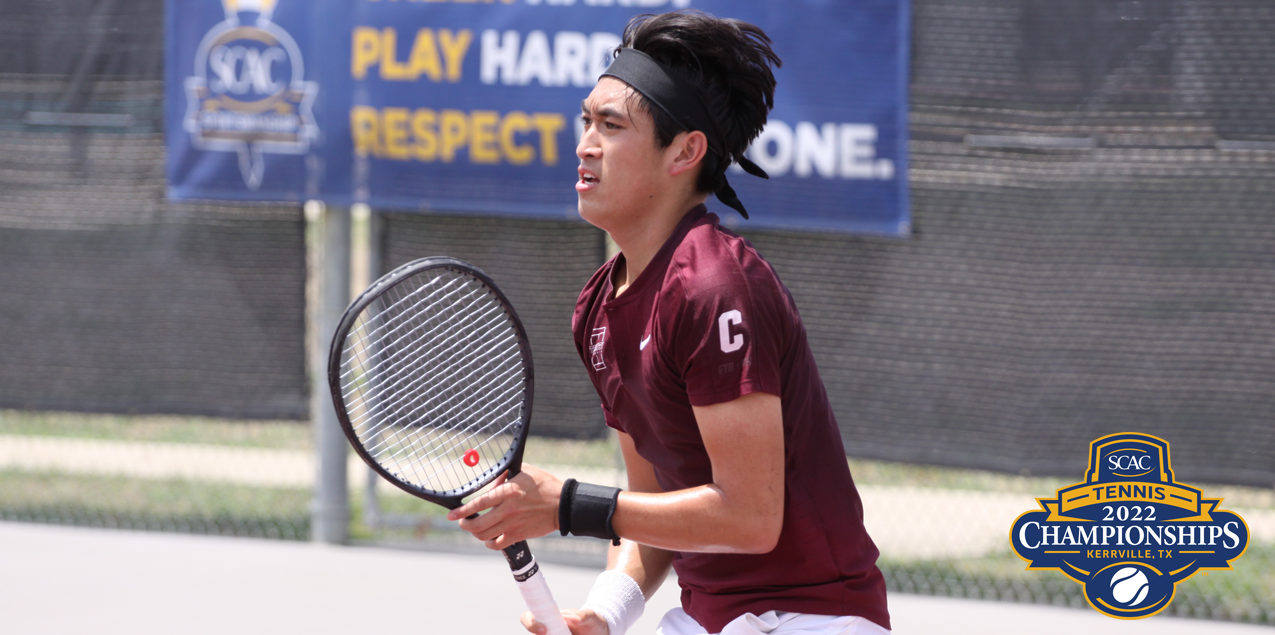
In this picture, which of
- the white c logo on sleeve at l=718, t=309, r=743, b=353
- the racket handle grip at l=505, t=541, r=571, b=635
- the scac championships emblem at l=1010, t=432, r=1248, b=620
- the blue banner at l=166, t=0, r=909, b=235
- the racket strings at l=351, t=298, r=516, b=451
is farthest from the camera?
the blue banner at l=166, t=0, r=909, b=235

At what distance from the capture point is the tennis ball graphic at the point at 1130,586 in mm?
4211

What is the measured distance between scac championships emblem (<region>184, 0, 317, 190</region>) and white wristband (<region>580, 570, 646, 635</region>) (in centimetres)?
302

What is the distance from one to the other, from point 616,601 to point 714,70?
3.24ft

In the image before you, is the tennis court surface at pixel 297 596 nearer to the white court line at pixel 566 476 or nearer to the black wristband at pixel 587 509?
the white court line at pixel 566 476

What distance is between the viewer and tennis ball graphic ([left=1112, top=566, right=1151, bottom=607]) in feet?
13.8

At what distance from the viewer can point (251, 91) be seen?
15.8 feet

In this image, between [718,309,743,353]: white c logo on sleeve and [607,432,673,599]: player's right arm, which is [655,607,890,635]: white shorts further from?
[718,309,743,353]: white c logo on sleeve

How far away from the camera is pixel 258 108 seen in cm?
482

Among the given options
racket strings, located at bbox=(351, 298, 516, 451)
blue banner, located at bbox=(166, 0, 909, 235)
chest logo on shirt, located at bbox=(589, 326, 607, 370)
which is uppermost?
blue banner, located at bbox=(166, 0, 909, 235)

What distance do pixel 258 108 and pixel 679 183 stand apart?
3237 mm

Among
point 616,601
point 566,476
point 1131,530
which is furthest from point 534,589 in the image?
point 566,476

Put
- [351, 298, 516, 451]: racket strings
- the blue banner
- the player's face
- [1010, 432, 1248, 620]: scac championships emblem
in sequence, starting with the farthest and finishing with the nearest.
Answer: the blue banner < [1010, 432, 1248, 620]: scac championships emblem < [351, 298, 516, 451]: racket strings < the player's face

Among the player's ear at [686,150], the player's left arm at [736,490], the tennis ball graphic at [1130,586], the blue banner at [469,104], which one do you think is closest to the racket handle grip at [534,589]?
the player's left arm at [736,490]

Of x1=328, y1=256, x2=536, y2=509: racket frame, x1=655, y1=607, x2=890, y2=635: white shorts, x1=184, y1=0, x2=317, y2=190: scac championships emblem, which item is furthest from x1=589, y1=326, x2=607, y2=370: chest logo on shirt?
x1=184, y1=0, x2=317, y2=190: scac championships emblem
